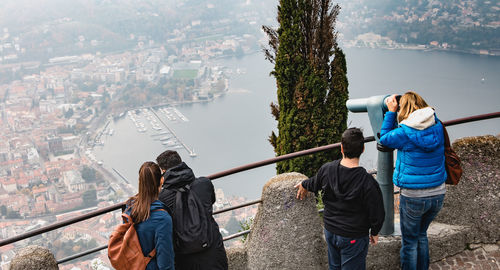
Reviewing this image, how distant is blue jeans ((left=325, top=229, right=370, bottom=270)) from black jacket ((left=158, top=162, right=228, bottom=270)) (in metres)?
0.80

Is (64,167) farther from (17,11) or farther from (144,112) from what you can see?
(17,11)

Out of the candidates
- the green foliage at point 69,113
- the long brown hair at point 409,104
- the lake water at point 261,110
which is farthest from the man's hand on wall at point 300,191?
the green foliage at point 69,113

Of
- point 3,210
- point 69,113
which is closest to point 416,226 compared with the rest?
point 3,210

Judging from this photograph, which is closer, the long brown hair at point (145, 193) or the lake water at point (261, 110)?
the long brown hair at point (145, 193)

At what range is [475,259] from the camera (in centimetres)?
394

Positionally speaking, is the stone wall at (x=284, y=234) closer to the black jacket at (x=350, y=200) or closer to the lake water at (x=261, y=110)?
the black jacket at (x=350, y=200)

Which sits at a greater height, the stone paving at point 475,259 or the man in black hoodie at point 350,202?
the man in black hoodie at point 350,202

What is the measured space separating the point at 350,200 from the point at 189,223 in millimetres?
1042

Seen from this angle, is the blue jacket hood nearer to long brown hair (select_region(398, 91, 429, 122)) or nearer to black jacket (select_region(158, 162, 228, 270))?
long brown hair (select_region(398, 91, 429, 122))

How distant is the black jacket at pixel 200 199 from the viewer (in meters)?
2.74

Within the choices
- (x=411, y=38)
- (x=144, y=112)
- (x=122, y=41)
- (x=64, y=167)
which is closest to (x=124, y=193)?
(x=64, y=167)

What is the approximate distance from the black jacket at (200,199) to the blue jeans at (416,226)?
1.41 m

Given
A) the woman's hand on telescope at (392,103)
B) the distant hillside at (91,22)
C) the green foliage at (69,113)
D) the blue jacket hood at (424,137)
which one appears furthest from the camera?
the distant hillside at (91,22)

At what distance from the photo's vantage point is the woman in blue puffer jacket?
2957 millimetres
